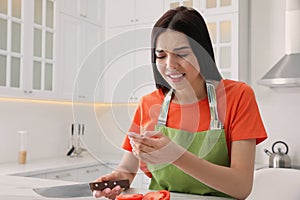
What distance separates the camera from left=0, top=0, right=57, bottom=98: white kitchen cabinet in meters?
2.69

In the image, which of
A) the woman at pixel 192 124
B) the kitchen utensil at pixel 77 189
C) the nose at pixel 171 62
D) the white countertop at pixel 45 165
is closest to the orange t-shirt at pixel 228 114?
the woman at pixel 192 124

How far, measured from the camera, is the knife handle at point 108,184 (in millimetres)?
1060

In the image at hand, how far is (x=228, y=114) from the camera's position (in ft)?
3.80

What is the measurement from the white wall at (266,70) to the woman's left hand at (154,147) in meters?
2.42

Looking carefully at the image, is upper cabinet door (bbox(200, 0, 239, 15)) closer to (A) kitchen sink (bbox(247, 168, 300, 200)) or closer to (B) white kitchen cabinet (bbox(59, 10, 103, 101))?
(B) white kitchen cabinet (bbox(59, 10, 103, 101))

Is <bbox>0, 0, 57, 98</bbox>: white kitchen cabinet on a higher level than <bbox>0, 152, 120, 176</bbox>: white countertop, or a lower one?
higher

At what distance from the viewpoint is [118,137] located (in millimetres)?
814

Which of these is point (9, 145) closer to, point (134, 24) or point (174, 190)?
point (134, 24)

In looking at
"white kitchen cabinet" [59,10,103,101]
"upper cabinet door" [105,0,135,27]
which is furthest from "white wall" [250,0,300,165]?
"white kitchen cabinet" [59,10,103,101]

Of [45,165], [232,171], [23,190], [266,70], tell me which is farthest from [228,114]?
[266,70]

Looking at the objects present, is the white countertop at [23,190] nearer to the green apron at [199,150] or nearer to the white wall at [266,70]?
the green apron at [199,150]

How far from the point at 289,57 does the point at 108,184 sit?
90.3 inches

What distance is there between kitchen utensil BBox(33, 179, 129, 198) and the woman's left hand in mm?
243

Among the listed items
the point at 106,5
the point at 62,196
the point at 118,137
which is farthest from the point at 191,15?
the point at 106,5
